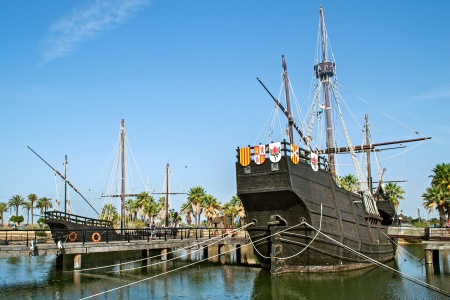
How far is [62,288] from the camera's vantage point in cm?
1745

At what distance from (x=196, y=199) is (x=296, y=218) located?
4215 cm

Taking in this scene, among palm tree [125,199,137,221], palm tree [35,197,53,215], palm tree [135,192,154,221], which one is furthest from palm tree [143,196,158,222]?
palm tree [35,197,53,215]

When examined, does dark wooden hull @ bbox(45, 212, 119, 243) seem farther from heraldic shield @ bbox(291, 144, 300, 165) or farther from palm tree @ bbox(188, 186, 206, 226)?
palm tree @ bbox(188, 186, 206, 226)

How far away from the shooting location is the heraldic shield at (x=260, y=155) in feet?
67.2

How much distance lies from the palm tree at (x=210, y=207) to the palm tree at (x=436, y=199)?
26.6 m

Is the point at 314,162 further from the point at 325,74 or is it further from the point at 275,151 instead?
the point at 325,74

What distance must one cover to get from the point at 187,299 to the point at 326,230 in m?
7.72

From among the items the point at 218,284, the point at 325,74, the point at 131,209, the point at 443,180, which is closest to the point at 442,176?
the point at 443,180

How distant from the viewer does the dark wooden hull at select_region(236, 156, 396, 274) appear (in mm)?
19828

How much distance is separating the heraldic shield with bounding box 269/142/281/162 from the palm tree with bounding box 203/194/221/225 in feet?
134

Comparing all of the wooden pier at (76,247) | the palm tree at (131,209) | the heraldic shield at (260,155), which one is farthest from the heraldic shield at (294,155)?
the palm tree at (131,209)

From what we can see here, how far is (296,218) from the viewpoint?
2014cm

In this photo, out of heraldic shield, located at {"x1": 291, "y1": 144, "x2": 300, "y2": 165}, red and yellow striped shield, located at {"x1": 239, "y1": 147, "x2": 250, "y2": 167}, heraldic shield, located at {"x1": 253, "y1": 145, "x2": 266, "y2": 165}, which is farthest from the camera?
red and yellow striped shield, located at {"x1": 239, "y1": 147, "x2": 250, "y2": 167}

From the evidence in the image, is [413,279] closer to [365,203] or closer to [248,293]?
[365,203]
